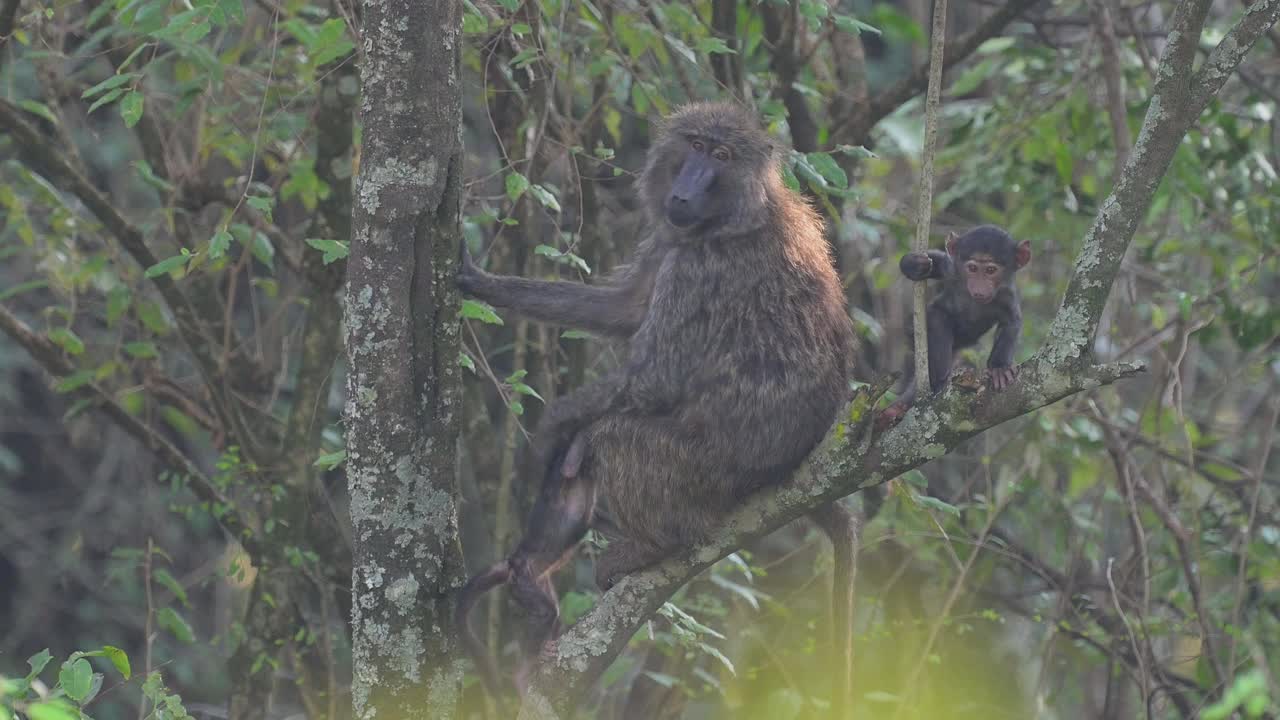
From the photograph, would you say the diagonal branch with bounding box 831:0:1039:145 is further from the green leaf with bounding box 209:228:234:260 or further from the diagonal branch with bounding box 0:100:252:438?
the green leaf with bounding box 209:228:234:260

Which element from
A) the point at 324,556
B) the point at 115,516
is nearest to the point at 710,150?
the point at 324,556

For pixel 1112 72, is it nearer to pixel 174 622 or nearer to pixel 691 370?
pixel 691 370

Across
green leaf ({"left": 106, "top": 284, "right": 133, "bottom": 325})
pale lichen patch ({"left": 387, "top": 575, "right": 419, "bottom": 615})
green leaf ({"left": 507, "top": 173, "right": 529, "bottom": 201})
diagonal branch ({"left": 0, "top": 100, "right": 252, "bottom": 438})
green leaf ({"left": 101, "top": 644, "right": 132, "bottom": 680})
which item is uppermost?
green leaf ({"left": 507, "top": 173, "right": 529, "bottom": 201})

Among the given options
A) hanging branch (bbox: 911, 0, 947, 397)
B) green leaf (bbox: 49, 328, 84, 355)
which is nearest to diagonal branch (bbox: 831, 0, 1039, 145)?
hanging branch (bbox: 911, 0, 947, 397)

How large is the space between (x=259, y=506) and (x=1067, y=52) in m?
4.34

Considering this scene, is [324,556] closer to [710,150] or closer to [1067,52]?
[710,150]

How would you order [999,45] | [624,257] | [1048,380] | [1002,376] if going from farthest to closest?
1. [624,257]
2. [999,45]
3. [1002,376]
4. [1048,380]

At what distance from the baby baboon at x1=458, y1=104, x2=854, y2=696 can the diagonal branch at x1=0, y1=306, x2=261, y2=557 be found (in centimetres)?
165

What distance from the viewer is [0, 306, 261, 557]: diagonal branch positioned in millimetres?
5371

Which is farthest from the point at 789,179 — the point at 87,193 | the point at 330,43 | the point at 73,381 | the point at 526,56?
the point at 73,381

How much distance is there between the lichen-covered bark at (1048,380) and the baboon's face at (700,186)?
1062 mm

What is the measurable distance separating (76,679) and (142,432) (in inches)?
114

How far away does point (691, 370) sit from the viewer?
434 centimetres

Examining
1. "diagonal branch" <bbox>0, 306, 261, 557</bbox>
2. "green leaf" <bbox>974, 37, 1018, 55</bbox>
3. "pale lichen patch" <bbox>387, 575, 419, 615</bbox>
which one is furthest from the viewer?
"green leaf" <bbox>974, 37, 1018, 55</bbox>
